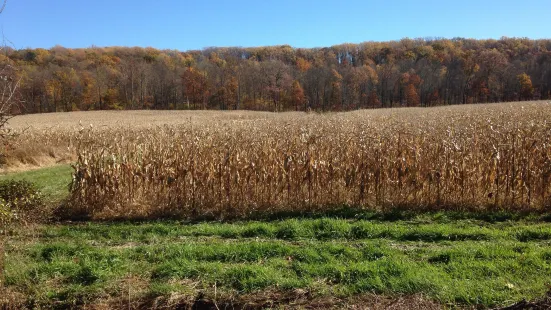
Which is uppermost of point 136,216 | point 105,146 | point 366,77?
point 366,77

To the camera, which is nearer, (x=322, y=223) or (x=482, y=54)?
(x=322, y=223)

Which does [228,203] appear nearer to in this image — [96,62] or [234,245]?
[234,245]

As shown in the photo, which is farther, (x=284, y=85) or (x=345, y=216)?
(x=284, y=85)

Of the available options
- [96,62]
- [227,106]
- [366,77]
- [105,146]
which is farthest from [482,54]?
[105,146]

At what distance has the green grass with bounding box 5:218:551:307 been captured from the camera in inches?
180

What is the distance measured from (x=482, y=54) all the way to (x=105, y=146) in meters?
109

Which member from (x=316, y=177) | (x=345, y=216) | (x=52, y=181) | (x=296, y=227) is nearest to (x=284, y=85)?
(x=52, y=181)

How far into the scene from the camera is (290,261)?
18.0ft

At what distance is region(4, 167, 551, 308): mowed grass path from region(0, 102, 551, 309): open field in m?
0.02

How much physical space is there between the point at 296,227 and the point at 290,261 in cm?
154

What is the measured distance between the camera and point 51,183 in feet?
44.5

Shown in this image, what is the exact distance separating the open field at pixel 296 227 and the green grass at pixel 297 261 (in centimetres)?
3

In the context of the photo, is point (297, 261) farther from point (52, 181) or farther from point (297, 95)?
point (297, 95)

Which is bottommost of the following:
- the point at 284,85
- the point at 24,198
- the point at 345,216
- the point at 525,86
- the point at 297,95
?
the point at 345,216
